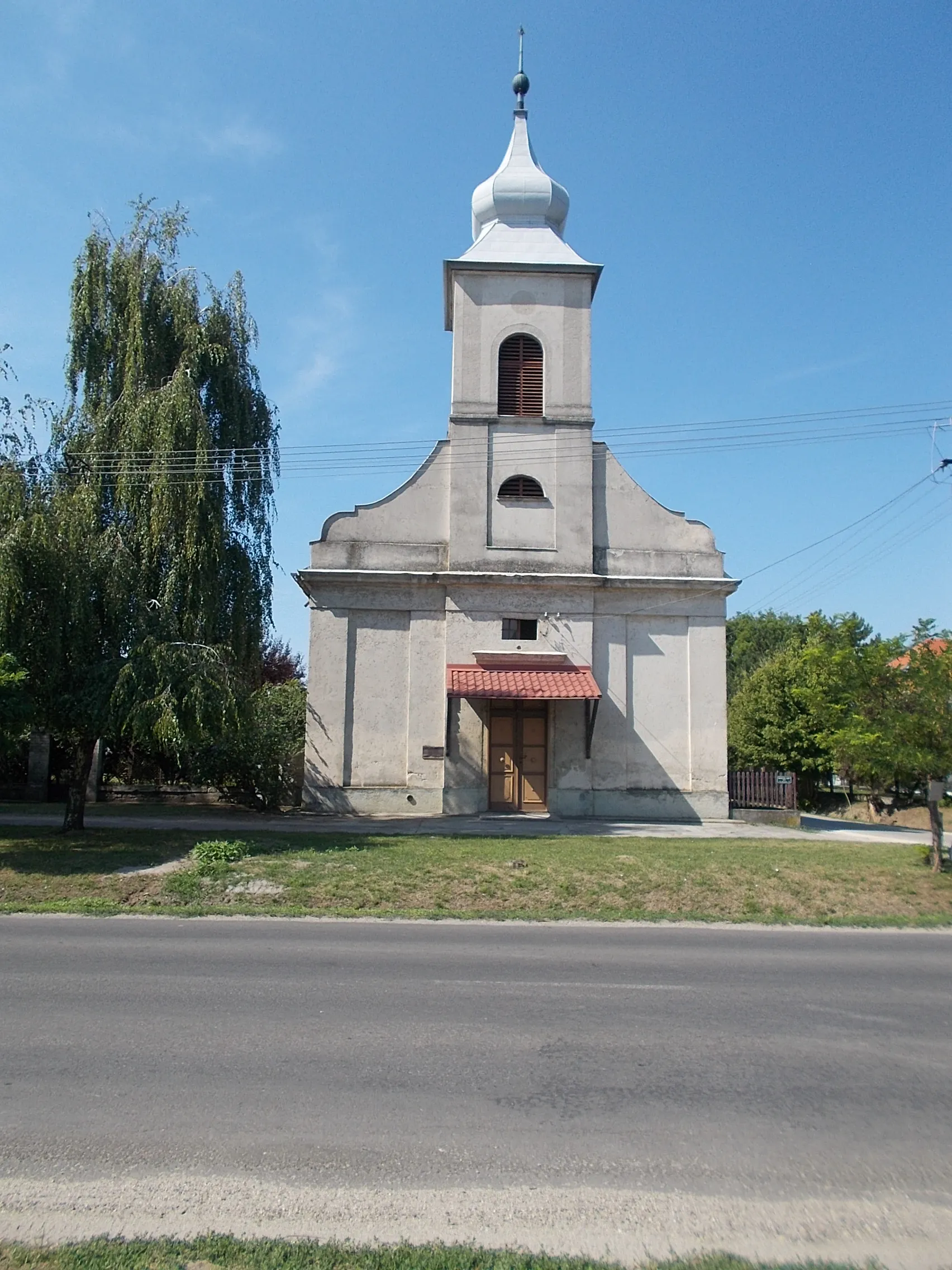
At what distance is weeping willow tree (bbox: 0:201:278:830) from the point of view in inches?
614

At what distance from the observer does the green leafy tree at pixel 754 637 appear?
70.5 metres

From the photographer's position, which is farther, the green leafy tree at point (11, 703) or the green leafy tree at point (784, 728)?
the green leafy tree at point (784, 728)

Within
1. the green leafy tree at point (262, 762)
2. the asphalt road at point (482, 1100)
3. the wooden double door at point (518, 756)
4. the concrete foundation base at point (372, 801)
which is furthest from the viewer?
the green leafy tree at point (262, 762)

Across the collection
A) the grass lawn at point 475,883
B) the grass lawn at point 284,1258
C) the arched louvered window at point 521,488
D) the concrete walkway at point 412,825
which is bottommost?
the grass lawn at point 284,1258

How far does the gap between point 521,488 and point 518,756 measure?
21.6 ft

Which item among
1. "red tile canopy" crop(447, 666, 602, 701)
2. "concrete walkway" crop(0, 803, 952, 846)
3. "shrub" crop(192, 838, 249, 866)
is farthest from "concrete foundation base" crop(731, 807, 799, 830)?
"shrub" crop(192, 838, 249, 866)

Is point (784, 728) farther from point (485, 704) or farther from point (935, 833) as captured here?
point (935, 833)

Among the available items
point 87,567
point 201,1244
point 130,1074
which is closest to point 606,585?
point 87,567

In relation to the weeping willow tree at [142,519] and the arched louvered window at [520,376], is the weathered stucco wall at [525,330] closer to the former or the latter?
the arched louvered window at [520,376]

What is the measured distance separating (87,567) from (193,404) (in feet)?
16.9

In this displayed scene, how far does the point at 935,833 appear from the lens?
15.4 metres

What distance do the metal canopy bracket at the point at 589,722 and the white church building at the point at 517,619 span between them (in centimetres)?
7

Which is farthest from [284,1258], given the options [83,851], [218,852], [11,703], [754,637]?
[754,637]

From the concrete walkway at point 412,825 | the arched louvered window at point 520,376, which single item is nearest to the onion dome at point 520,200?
the arched louvered window at point 520,376
